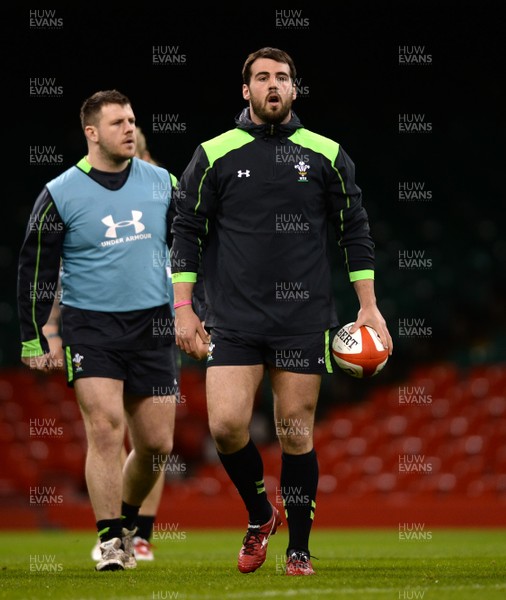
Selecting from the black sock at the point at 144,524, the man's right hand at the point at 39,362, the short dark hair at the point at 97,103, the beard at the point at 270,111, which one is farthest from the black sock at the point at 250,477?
the short dark hair at the point at 97,103

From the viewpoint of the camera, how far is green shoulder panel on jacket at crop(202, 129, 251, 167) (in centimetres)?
545

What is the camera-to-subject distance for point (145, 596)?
4.37m

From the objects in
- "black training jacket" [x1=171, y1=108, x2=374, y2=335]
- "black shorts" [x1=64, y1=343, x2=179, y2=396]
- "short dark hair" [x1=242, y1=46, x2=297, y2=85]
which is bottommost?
"black shorts" [x1=64, y1=343, x2=179, y2=396]

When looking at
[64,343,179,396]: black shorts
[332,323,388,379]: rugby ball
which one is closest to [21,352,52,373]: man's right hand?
[64,343,179,396]: black shorts

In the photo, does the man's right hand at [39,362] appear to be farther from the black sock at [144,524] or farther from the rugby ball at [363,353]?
the rugby ball at [363,353]

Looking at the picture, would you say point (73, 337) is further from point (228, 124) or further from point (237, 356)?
point (228, 124)

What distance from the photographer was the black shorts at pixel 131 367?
234 inches

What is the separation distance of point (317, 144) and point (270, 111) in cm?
27

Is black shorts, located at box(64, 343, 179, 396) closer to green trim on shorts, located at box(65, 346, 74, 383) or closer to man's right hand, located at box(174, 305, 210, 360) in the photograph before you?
green trim on shorts, located at box(65, 346, 74, 383)

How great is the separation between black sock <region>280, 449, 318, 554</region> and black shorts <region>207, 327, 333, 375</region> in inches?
16.6

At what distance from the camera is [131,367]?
6.12 meters

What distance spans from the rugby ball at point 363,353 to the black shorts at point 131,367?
1210mm

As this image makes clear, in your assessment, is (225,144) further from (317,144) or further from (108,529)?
(108,529)

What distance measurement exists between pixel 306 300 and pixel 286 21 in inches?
515
